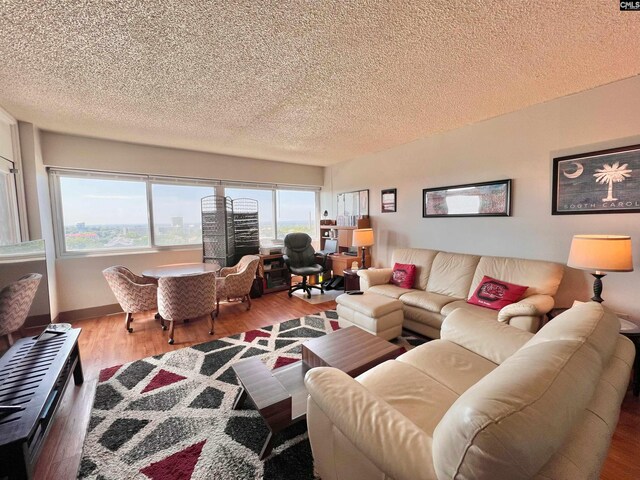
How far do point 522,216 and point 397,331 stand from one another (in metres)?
1.91

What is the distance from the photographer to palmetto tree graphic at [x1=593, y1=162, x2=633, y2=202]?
2.30 meters

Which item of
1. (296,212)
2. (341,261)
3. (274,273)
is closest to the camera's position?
(341,261)

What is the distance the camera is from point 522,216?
297 centimetres

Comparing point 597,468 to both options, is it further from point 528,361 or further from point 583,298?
point 583,298

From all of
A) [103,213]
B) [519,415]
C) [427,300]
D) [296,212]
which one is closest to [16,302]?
[519,415]

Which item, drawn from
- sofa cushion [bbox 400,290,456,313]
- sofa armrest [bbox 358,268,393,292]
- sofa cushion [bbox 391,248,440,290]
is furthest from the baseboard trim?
sofa cushion [bbox 391,248,440,290]

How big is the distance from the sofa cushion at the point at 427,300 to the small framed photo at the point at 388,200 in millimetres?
1749

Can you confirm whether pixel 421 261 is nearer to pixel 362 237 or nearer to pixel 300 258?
pixel 362 237

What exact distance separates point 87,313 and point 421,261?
475 centimetres

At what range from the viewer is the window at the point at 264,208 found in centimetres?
524

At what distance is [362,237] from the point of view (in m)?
4.38

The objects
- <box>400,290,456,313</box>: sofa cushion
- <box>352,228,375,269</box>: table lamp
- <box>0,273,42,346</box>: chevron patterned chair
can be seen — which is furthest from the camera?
<box>352,228,375,269</box>: table lamp

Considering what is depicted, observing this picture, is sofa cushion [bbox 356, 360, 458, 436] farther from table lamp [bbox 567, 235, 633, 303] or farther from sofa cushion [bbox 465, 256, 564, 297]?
sofa cushion [bbox 465, 256, 564, 297]

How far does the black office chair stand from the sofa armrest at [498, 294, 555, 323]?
2815 millimetres
